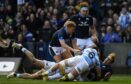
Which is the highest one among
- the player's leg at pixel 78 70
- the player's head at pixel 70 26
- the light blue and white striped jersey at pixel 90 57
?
the player's head at pixel 70 26

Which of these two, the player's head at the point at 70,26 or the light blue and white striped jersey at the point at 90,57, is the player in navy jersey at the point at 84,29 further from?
the light blue and white striped jersey at the point at 90,57

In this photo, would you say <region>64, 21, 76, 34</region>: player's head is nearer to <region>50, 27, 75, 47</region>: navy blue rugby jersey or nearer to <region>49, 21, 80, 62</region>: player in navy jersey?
<region>49, 21, 80, 62</region>: player in navy jersey

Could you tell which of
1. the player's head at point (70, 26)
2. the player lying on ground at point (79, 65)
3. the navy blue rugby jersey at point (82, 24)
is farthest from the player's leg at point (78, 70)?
the navy blue rugby jersey at point (82, 24)

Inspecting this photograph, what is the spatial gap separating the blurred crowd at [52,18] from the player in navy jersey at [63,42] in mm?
6325

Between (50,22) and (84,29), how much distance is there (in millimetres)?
7132

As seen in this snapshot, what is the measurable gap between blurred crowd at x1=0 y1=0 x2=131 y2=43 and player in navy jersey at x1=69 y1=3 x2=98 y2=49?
214 inches

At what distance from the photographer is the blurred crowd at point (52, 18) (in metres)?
26.5

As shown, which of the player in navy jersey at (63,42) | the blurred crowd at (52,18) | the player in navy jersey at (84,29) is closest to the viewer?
the player in navy jersey at (63,42)

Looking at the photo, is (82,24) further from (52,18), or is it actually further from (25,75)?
(52,18)

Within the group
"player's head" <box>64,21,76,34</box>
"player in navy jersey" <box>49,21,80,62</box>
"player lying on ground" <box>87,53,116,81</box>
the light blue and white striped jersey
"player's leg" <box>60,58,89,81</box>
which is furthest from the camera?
"player in navy jersey" <box>49,21,80,62</box>

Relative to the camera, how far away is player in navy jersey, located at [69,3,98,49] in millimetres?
19906

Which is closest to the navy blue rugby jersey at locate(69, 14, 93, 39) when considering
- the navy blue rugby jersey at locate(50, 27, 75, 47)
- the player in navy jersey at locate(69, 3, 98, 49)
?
the player in navy jersey at locate(69, 3, 98, 49)

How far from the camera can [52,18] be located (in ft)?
90.4

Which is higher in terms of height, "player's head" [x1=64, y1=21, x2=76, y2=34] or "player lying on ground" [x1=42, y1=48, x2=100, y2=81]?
"player's head" [x1=64, y1=21, x2=76, y2=34]
